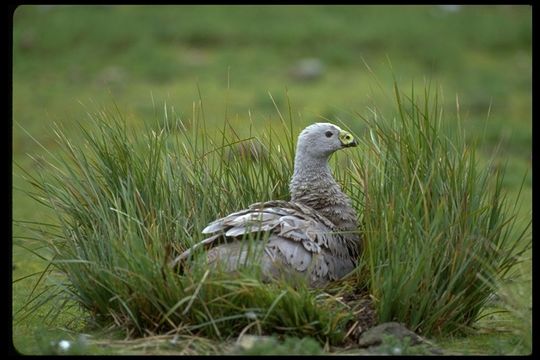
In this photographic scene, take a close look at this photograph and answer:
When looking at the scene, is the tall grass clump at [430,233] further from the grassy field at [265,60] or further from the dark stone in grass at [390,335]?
the grassy field at [265,60]

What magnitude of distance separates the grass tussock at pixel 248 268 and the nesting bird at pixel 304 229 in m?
0.17

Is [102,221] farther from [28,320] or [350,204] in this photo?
[350,204]

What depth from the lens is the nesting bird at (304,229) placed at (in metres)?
6.50

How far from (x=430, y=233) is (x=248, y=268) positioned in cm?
116

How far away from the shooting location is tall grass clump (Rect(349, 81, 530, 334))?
6.39 m

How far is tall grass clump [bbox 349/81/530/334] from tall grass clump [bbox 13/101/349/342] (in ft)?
1.44

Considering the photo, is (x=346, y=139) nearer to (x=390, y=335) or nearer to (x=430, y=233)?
(x=430, y=233)

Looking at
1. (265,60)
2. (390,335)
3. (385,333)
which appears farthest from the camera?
(265,60)

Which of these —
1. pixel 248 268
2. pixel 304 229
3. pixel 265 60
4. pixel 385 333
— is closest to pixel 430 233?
pixel 385 333

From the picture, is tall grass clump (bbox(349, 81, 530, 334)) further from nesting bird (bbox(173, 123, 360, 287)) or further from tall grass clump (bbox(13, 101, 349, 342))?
tall grass clump (bbox(13, 101, 349, 342))

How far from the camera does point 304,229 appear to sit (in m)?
6.79

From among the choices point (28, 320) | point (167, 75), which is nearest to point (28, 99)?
point (167, 75)

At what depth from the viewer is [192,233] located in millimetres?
7164

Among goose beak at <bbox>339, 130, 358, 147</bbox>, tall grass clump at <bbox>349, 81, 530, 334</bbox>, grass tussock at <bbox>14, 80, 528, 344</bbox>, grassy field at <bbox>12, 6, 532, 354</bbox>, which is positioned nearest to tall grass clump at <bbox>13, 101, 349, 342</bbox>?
grass tussock at <bbox>14, 80, 528, 344</bbox>
